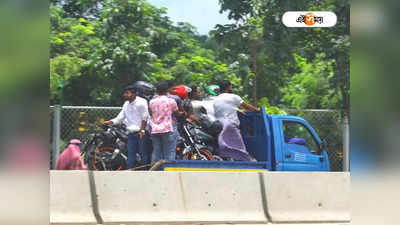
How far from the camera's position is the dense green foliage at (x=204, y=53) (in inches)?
286

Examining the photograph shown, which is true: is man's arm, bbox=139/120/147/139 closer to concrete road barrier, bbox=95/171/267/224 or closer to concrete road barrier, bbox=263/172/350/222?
concrete road barrier, bbox=95/171/267/224

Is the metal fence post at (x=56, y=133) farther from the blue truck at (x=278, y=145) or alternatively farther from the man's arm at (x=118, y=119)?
the blue truck at (x=278, y=145)

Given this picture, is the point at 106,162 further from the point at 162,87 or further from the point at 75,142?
the point at 162,87

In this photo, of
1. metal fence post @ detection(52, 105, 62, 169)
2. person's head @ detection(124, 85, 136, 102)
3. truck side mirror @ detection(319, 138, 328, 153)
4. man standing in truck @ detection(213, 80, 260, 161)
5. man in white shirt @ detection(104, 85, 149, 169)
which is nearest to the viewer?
metal fence post @ detection(52, 105, 62, 169)

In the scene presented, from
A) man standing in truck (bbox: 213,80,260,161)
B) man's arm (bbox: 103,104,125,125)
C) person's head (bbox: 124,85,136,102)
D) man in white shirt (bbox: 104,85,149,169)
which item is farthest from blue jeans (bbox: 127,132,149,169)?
man standing in truck (bbox: 213,80,260,161)

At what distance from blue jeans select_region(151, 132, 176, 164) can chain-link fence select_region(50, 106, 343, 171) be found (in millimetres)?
601

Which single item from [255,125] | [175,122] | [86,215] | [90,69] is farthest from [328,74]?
[86,215]

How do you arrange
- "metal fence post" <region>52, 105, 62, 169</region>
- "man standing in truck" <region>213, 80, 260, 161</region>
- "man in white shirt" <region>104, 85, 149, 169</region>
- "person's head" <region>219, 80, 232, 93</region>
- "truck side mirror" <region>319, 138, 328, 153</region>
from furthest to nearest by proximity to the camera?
"truck side mirror" <region>319, 138, 328, 153</region> → "man standing in truck" <region>213, 80, 260, 161</region> → "person's head" <region>219, 80, 232, 93</region> → "man in white shirt" <region>104, 85, 149, 169</region> → "metal fence post" <region>52, 105, 62, 169</region>

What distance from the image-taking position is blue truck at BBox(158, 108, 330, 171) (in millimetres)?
8211

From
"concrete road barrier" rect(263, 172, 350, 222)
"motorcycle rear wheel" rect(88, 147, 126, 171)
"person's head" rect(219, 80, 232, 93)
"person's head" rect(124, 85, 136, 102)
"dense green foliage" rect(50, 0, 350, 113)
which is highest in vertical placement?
"dense green foliage" rect(50, 0, 350, 113)

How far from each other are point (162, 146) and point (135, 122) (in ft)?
1.47

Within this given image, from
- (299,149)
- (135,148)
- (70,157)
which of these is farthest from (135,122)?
(299,149)

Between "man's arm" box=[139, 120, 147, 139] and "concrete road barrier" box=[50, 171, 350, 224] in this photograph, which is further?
"man's arm" box=[139, 120, 147, 139]
